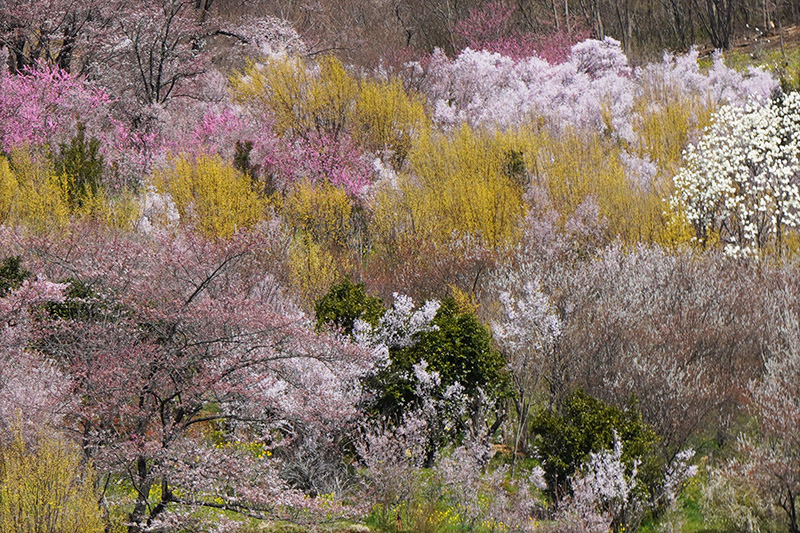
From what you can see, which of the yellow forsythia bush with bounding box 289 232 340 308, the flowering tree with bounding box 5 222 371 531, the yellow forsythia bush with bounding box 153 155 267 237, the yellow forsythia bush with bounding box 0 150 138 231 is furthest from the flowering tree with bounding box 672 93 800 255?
the yellow forsythia bush with bounding box 0 150 138 231

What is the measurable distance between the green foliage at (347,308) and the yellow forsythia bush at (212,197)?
4545mm

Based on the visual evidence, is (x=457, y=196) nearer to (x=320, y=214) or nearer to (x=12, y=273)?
(x=320, y=214)

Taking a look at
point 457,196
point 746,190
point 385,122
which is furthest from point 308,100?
point 746,190

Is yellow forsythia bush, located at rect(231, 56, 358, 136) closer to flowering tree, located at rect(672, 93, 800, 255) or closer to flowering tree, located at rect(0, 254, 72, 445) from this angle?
flowering tree, located at rect(672, 93, 800, 255)

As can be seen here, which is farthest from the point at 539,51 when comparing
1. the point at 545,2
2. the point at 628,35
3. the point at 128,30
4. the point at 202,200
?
the point at 202,200

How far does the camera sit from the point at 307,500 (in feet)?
33.8

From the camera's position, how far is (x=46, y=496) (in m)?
8.92

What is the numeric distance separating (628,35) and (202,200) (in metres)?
27.7

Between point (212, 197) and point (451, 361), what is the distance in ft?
26.6

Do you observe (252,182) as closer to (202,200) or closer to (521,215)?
(202,200)

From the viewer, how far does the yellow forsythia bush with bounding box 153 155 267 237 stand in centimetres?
2003

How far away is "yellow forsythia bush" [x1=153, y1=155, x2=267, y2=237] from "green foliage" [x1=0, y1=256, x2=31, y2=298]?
4787 millimetres

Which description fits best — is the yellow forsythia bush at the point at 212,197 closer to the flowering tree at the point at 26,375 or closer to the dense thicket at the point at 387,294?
the dense thicket at the point at 387,294

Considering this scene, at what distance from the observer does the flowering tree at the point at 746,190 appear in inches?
750
